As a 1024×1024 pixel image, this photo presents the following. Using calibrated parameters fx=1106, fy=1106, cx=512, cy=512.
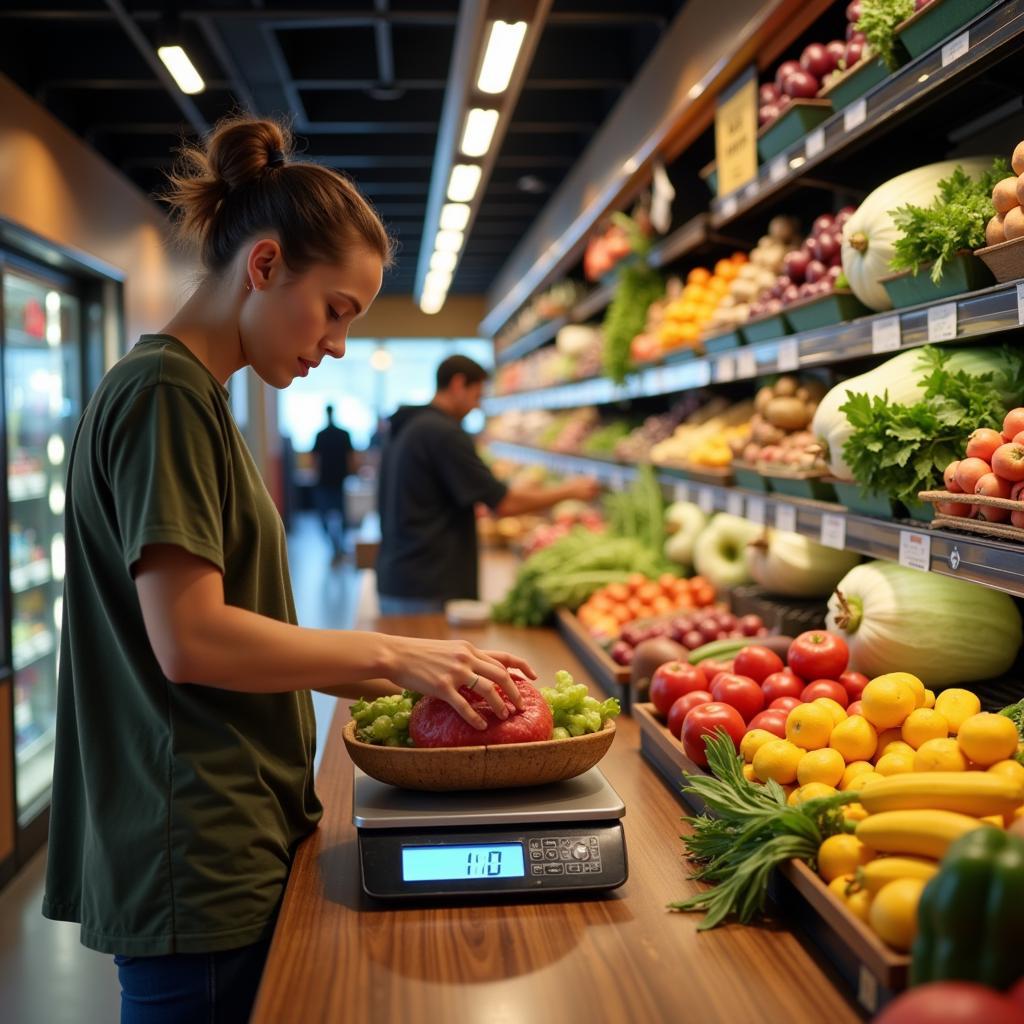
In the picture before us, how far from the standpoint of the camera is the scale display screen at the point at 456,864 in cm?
164

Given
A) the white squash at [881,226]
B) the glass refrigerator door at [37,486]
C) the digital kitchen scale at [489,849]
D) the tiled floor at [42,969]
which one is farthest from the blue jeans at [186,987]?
the glass refrigerator door at [37,486]

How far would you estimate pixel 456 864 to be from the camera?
1639 millimetres

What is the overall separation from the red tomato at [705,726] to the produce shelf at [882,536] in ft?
1.44

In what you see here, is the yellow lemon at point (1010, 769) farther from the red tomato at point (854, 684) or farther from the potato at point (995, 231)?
the potato at point (995, 231)

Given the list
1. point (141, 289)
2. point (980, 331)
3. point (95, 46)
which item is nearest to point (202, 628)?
point (980, 331)

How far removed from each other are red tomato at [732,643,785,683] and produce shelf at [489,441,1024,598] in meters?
0.30

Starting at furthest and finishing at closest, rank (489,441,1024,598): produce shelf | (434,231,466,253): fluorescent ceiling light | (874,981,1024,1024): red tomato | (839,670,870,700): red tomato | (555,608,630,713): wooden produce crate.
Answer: (434,231,466,253): fluorescent ceiling light, (555,608,630,713): wooden produce crate, (839,670,870,700): red tomato, (489,441,1024,598): produce shelf, (874,981,1024,1024): red tomato

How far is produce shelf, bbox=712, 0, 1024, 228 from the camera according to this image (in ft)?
5.97

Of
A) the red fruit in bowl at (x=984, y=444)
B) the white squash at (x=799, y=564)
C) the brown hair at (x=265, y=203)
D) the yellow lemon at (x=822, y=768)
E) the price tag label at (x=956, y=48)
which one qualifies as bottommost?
the yellow lemon at (x=822, y=768)

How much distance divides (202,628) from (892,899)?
0.89 meters

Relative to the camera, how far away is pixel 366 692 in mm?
1887

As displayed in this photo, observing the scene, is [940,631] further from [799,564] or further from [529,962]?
[529,962]

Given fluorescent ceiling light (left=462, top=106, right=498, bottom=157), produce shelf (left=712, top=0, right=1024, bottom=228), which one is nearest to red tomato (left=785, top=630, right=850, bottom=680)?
produce shelf (left=712, top=0, right=1024, bottom=228)

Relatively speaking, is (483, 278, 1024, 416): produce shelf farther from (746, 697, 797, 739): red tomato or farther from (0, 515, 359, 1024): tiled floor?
(0, 515, 359, 1024): tiled floor
